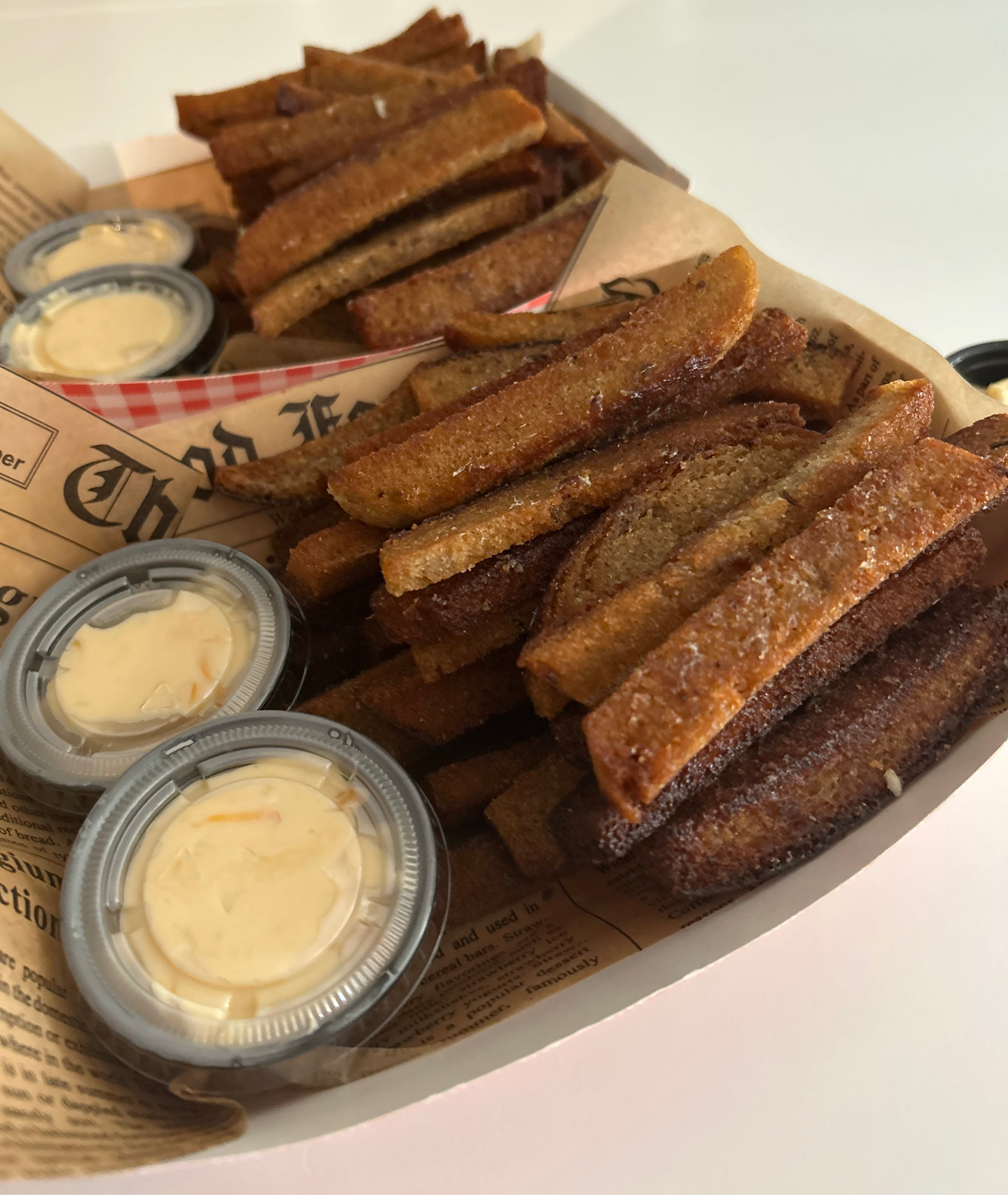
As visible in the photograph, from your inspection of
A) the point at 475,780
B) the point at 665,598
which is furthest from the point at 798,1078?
the point at 665,598

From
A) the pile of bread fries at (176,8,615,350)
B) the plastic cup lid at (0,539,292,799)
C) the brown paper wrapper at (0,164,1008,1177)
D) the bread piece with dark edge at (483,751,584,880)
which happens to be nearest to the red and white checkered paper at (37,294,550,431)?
the brown paper wrapper at (0,164,1008,1177)

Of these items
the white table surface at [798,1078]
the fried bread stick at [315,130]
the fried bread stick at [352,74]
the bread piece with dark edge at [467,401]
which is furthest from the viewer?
the fried bread stick at [352,74]

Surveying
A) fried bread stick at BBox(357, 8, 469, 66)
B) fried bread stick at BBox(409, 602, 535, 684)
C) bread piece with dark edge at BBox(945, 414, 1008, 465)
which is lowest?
fried bread stick at BBox(409, 602, 535, 684)

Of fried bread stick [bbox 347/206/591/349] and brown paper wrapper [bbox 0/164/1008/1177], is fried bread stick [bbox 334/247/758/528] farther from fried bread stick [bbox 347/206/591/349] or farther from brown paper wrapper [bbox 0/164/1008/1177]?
fried bread stick [bbox 347/206/591/349]

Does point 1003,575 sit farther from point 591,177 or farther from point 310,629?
point 591,177

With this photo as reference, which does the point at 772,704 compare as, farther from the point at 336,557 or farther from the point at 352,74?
the point at 352,74

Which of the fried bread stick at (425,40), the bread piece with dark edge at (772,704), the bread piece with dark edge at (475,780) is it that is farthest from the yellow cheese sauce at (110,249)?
the bread piece with dark edge at (772,704)

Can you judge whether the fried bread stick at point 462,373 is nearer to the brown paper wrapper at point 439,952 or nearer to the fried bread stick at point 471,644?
the brown paper wrapper at point 439,952

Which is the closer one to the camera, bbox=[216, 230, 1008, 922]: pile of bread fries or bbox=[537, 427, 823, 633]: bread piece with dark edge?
bbox=[216, 230, 1008, 922]: pile of bread fries
